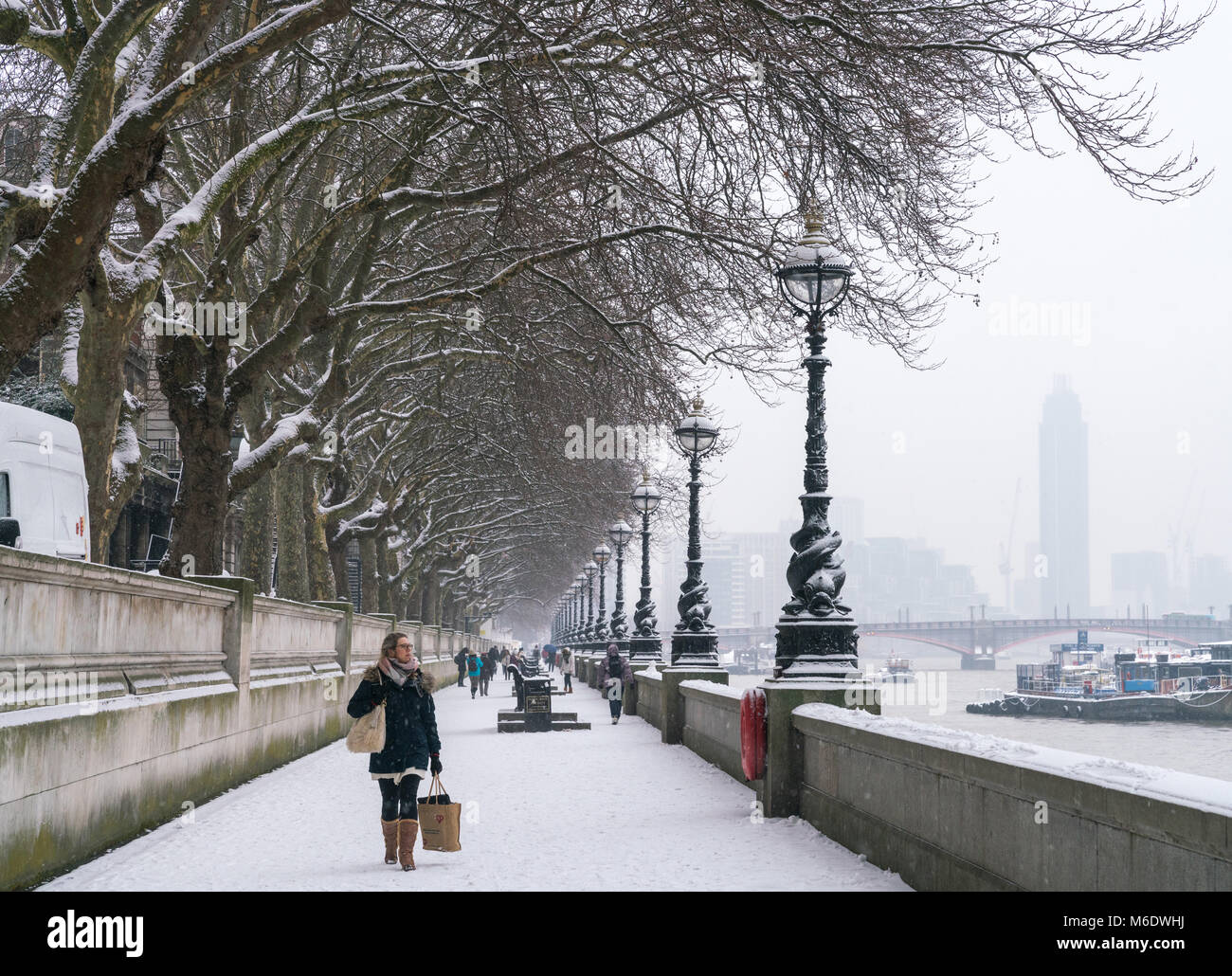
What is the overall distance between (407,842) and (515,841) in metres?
1.49

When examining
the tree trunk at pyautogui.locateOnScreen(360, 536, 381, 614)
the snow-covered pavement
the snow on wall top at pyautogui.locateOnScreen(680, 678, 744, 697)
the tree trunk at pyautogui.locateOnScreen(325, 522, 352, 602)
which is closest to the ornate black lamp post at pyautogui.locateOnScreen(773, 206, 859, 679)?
the snow-covered pavement

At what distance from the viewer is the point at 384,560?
43.9m

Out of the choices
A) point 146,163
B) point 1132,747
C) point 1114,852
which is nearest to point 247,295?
point 146,163

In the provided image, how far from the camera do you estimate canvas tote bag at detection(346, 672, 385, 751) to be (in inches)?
359

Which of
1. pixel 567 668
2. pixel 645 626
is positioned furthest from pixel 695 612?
pixel 567 668

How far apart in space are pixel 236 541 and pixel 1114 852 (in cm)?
6390

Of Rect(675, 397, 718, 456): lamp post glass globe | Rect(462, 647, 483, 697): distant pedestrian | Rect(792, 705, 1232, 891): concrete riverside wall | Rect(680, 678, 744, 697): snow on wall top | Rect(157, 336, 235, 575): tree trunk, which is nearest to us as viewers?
Rect(792, 705, 1232, 891): concrete riverside wall

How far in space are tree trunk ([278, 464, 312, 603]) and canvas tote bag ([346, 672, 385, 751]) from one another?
674 inches

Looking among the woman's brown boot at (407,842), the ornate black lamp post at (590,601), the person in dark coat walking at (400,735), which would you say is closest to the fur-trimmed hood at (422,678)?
Result: the person in dark coat walking at (400,735)

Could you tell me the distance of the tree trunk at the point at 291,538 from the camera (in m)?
26.0

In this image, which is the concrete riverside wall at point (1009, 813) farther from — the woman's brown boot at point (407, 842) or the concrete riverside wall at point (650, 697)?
the concrete riverside wall at point (650, 697)

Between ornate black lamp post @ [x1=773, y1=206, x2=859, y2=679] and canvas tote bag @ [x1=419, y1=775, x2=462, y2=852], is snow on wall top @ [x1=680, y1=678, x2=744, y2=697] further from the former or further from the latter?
canvas tote bag @ [x1=419, y1=775, x2=462, y2=852]

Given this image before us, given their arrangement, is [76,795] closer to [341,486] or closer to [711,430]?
[711,430]

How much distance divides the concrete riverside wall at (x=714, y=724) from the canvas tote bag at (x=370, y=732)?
19.6 ft
